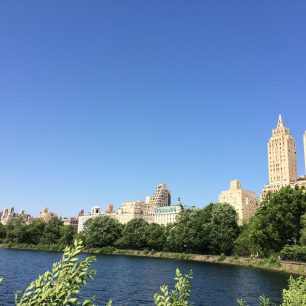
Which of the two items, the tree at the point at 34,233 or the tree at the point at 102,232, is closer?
the tree at the point at 102,232

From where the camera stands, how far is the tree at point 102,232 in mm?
147250

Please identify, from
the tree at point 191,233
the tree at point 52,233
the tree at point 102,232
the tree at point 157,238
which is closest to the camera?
the tree at point 191,233

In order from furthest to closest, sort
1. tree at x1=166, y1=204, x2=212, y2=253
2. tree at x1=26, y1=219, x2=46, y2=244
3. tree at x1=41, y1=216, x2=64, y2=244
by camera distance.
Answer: tree at x1=26, y1=219, x2=46, y2=244, tree at x1=41, y1=216, x2=64, y2=244, tree at x1=166, y1=204, x2=212, y2=253

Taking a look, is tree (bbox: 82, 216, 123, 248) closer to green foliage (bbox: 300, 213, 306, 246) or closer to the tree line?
the tree line

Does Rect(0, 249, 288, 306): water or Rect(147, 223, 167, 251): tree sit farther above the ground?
Rect(147, 223, 167, 251): tree

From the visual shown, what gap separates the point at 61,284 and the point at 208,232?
118379 millimetres

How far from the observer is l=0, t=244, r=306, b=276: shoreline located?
80494mm

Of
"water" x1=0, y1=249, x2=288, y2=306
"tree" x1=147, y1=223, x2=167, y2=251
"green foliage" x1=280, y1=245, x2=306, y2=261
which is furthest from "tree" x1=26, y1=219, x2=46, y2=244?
"green foliage" x1=280, y1=245, x2=306, y2=261

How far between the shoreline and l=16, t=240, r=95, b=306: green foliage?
75.0 meters

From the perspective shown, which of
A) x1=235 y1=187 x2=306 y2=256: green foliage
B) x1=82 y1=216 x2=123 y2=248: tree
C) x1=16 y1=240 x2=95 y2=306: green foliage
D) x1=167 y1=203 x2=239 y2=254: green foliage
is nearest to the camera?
x1=16 y1=240 x2=95 y2=306: green foliage

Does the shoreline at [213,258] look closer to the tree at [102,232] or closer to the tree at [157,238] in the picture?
the tree at [102,232]

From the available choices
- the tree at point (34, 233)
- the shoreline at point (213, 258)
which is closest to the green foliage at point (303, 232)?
the shoreline at point (213, 258)

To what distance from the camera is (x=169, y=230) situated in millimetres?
140375

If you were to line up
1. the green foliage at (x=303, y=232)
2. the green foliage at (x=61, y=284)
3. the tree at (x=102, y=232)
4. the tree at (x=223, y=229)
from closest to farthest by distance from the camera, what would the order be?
the green foliage at (x=61, y=284), the green foliage at (x=303, y=232), the tree at (x=223, y=229), the tree at (x=102, y=232)
